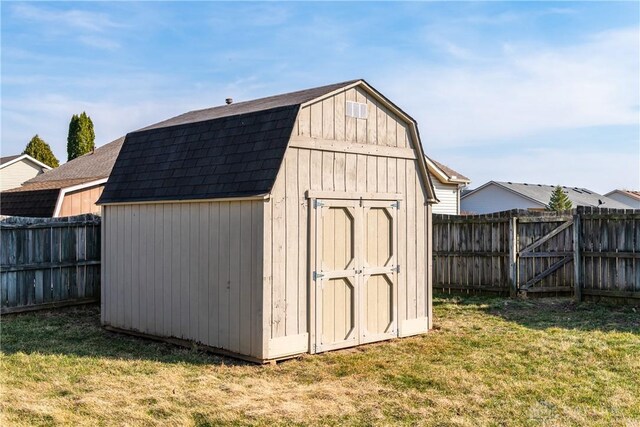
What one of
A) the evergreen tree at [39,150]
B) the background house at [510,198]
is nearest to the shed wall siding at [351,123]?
the background house at [510,198]

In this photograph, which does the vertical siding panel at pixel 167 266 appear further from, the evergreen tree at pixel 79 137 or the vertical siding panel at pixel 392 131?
the evergreen tree at pixel 79 137

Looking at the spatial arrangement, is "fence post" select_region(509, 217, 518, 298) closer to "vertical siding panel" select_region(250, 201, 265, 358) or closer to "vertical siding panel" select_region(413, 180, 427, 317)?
"vertical siding panel" select_region(413, 180, 427, 317)

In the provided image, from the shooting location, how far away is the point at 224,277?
24.2 feet

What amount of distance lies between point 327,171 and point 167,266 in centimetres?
255

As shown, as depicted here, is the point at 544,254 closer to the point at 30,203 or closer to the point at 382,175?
Answer: the point at 382,175

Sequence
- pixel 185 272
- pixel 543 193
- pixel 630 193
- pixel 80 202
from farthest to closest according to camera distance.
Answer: pixel 630 193 → pixel 543 193 → pixel 80 202 → pixel 185 272

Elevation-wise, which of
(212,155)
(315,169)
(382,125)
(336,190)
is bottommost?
(336,190)

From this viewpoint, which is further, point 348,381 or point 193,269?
point 193,269

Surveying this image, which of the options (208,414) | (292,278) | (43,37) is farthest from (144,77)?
(208,414)

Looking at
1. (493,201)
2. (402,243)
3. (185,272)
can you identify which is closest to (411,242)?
(402,243)

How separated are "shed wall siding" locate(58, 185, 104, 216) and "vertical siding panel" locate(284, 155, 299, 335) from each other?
928 centimetres

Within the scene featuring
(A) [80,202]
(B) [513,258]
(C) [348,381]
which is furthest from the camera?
(A) [80,202]

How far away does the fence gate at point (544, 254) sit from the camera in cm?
1212

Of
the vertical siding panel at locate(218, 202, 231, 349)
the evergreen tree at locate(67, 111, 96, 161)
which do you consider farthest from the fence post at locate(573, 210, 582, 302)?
the evergreen tree at locate(67, 111, 96, 161)
